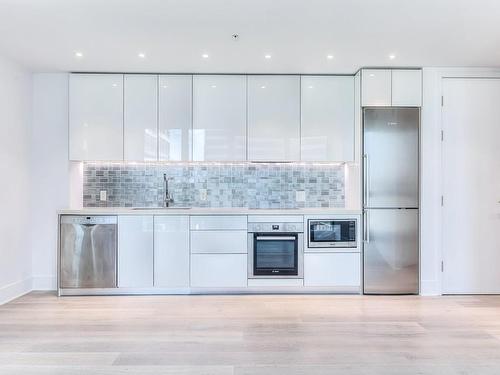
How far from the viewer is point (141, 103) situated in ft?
14.4

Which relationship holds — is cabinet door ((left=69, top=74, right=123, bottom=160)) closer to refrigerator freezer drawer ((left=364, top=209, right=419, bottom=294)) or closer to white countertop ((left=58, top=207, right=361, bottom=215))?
white countertop ((left=58, top=207, right=361, bottom=215))

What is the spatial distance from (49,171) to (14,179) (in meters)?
0.40

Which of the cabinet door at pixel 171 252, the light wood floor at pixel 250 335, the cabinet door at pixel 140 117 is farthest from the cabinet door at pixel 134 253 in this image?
the cabinet door at pixel 140 117

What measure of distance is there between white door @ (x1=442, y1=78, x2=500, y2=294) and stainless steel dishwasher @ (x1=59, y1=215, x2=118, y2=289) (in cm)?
376

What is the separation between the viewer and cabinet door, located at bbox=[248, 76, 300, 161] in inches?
175

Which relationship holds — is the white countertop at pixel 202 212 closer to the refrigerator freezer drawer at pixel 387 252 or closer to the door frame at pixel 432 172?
the refrigerator freezer drawer at pixel 387 252

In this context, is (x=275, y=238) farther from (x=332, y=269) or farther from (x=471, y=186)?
(x=471, y=186)

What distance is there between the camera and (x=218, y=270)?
4.21 metres

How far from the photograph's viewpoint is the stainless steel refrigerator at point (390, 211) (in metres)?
4.19

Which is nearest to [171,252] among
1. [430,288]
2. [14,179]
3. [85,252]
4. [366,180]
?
[85,252]

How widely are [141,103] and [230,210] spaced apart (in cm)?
162

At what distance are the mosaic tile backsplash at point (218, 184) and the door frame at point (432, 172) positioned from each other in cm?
98

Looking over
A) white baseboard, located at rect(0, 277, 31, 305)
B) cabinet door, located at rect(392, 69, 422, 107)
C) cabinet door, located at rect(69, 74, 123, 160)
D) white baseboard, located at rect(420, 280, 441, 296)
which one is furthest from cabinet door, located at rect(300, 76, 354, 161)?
white baseboard, located at rect(0, 277, 31, 305)

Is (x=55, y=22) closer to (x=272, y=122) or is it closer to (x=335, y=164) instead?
(x=272, y=122)
